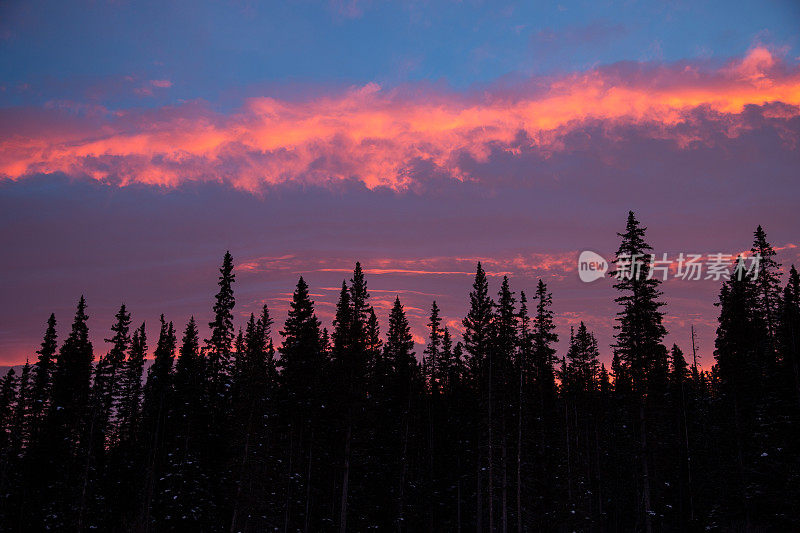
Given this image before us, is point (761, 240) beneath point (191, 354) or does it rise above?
above

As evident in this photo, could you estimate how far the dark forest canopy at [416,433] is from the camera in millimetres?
37844

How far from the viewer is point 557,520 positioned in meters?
51.6

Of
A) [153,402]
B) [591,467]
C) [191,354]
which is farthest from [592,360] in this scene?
[153,402]

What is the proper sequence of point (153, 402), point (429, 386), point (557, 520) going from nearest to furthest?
point (557, 520) → point (153, 402) → point (429, 386)

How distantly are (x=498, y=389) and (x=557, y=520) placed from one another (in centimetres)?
1680

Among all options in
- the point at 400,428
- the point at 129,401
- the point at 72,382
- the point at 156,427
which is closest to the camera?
the point at 400,428

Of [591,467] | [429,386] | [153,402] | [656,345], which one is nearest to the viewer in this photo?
[656,345]

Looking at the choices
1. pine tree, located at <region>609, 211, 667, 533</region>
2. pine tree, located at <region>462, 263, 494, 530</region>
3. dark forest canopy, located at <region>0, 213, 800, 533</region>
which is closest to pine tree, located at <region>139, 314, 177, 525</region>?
dark forest canopy, located at <region>0, 213, 800, 533</region>

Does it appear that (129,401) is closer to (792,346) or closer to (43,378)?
(43,378)

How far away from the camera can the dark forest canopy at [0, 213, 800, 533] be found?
37844 mm

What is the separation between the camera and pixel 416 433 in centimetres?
5469

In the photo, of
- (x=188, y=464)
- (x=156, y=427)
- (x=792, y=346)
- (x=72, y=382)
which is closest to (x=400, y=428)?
(x=188, y=464)

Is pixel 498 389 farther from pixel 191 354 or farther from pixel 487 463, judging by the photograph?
pixel 191 354

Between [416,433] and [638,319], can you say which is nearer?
[638,319]
